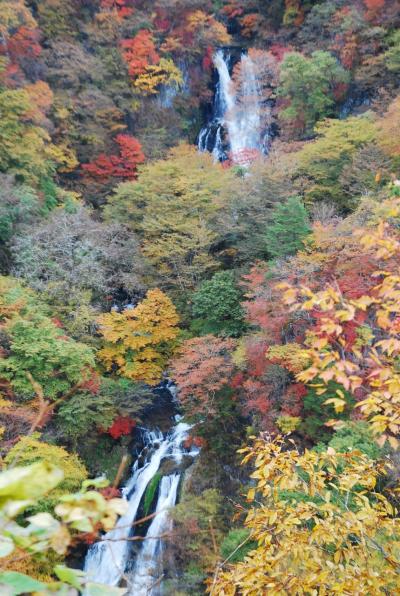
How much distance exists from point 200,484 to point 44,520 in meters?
10.8

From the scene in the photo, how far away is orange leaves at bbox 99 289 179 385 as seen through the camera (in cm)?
1280

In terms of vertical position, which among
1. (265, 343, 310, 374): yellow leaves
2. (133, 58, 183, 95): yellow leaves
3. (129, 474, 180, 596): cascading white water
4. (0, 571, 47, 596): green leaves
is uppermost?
(133, 58, 183, 95): yellow leaves

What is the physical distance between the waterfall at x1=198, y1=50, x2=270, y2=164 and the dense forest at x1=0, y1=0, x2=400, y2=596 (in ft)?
0.50

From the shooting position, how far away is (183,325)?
14.7m

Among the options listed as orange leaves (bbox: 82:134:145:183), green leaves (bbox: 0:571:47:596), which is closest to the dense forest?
green leaves (bbox: 0:571:47:596)

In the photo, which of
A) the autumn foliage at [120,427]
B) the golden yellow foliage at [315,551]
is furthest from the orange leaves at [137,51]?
the golden yellow foliage at [315,551]

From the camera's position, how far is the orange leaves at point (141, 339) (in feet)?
42.0

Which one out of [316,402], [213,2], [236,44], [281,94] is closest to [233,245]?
[316,402]

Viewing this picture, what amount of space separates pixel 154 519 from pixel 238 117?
68.9 ft

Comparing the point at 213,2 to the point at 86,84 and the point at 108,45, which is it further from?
the point at 86,84

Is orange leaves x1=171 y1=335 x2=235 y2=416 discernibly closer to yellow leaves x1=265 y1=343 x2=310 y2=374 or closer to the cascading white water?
yellow leaves x1=265 y1=343 x2=310 y2=374

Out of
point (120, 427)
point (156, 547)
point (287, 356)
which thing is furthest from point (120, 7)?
point (156, 547)

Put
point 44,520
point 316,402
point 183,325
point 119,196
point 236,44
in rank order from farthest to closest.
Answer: point 236,44 → point 119,196 → point 183,325 → point 316,402 → point 44,520

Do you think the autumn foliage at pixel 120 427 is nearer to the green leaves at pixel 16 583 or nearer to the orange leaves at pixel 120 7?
the green leaves at pixel 16 583
